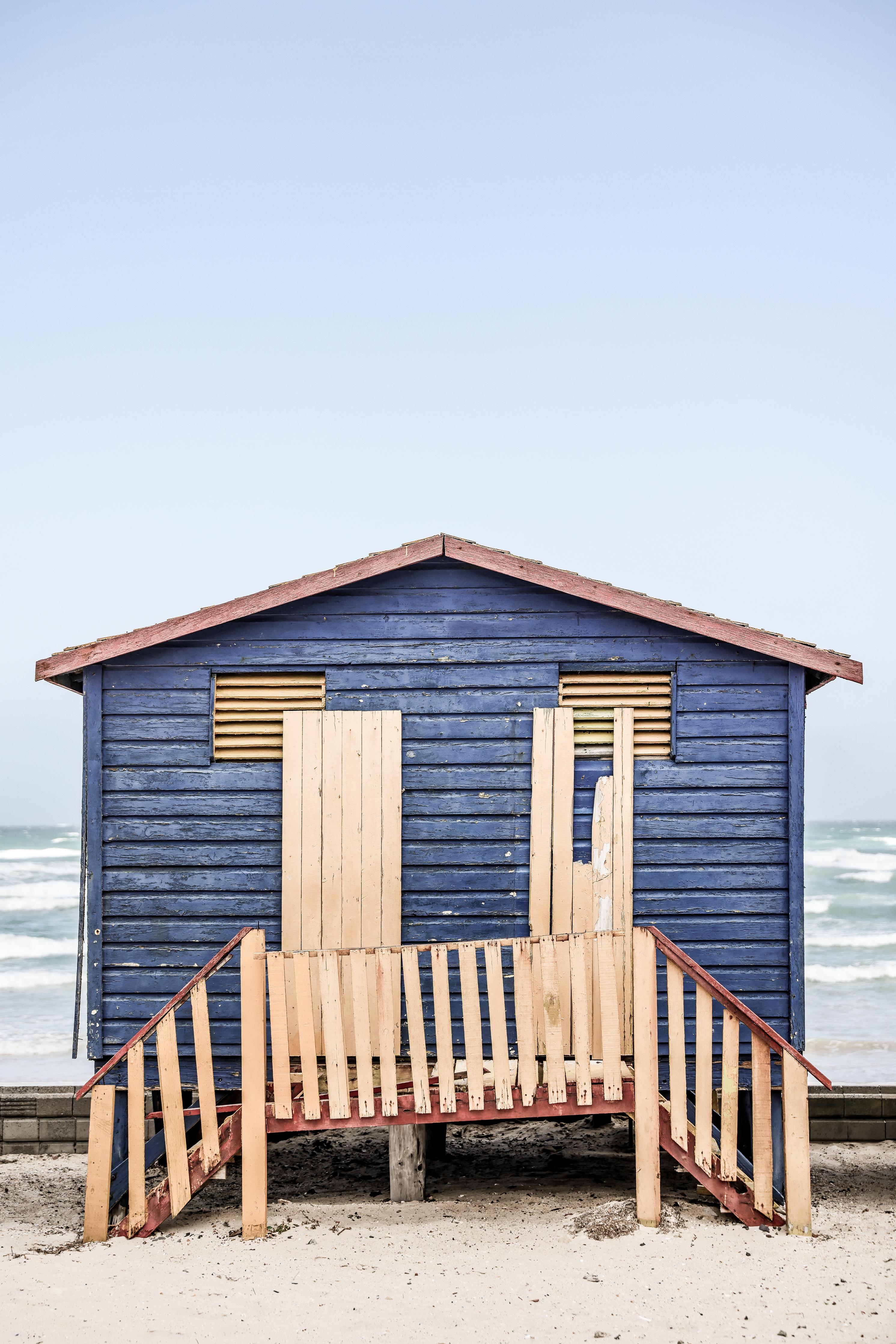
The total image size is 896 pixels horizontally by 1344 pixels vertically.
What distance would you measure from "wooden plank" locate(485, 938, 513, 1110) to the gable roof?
2.68 metres

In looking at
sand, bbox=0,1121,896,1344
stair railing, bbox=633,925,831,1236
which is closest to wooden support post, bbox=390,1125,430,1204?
sand, bbox=0,1121,896,1344

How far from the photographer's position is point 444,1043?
627cm

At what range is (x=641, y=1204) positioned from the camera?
6.01m

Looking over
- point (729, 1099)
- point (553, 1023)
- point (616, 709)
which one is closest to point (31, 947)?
point (616, 709)

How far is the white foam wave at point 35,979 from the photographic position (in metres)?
22.2

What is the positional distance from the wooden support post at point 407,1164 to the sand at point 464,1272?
0.13 metres

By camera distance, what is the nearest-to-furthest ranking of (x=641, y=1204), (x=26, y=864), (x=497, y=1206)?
(x=641, y=1204) < (x=497, y=1206) < (x=26, y=864)

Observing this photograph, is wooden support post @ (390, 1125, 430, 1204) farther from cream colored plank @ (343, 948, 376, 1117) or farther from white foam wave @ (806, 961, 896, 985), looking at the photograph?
white foam wave @ (806, 961, 896, 985)

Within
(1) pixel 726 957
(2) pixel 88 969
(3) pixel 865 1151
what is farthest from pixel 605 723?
(3) pixel 865 1151

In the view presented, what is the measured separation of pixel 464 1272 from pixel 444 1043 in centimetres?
126

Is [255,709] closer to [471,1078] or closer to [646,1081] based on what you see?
[471,1078]

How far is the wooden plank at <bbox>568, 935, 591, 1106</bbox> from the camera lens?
6191mm

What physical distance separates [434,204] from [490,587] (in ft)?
137

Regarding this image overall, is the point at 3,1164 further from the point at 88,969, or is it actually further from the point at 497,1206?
the point at 497,1206
